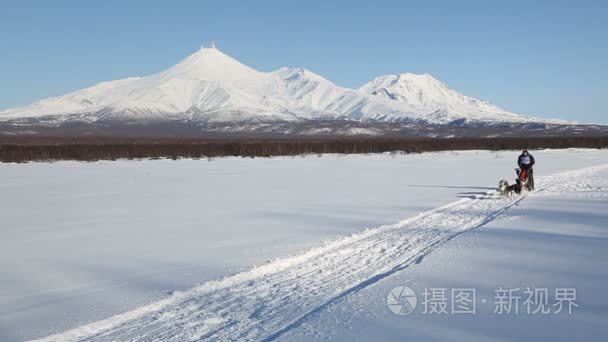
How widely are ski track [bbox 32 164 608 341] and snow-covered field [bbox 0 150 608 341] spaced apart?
0.02 metres

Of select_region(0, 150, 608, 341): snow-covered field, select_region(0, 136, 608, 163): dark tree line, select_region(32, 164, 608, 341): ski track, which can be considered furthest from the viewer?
select_region(0, 136, 608, 163): dark tree line

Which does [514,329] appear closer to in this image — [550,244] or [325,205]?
[550,244]

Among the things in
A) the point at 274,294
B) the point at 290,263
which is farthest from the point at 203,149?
A: the point at 274,294

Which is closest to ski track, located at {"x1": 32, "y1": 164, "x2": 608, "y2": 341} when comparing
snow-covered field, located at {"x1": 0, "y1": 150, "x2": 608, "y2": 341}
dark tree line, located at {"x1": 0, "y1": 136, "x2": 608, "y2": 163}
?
snow-covered field, located at {"x1": 0, "y1": 150, "x2": 608, "y2": 341}

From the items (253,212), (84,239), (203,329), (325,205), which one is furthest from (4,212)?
(203,329)

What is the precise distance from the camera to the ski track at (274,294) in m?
5.52

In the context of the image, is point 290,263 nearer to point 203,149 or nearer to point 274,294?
point 274,294

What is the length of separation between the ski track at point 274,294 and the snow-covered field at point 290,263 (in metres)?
0.02

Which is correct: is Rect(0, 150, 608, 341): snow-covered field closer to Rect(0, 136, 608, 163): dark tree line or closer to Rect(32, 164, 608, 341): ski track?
Rect(32, 164, 608, 341): ski track

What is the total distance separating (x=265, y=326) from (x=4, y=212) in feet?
39.6

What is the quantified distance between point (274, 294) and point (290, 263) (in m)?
1.57

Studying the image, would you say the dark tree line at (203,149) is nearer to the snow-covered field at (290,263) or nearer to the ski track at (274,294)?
the snow-covered field at (290,263)

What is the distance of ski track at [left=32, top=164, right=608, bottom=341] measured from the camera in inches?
217

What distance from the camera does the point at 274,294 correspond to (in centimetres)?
671
